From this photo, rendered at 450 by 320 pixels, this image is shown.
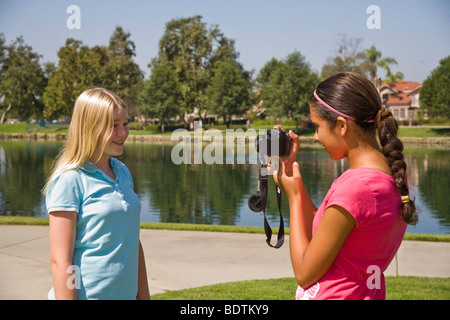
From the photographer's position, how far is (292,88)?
197 ft

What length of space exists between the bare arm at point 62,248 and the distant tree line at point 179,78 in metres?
54.1

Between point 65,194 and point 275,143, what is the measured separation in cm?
87

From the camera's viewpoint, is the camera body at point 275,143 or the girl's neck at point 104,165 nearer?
the camera body at point 275,143

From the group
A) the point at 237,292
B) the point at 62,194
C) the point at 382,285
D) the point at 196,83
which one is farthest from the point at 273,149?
the point at 196,83

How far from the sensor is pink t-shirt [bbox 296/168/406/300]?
1.82m

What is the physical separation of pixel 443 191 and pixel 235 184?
7.56 meters

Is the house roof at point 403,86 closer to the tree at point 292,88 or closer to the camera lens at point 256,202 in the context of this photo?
the tree at point 292,88

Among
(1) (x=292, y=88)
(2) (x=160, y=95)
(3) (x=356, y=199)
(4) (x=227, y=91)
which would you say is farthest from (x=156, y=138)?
(3) (x=356, y=199)

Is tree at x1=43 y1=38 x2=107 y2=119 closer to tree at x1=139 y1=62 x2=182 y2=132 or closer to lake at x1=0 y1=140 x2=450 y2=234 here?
tree at x1=139 y1=62 x2=182 y2=132

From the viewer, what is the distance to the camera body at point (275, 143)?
2182 millimetres

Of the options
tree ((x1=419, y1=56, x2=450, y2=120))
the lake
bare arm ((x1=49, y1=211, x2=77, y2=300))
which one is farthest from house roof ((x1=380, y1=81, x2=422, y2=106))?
bare arm ((x1=49, y1=211, x2=77, y2=300))

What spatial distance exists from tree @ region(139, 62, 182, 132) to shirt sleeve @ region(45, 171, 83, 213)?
207 feet

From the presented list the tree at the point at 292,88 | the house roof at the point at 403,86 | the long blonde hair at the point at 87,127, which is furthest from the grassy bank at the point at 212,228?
the house roof at the point at 403,86

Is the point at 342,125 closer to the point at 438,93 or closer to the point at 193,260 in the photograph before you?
the point at 193,260
